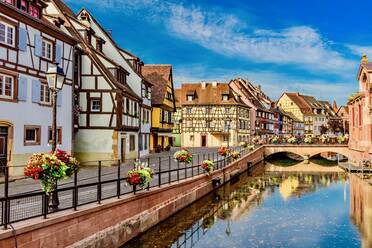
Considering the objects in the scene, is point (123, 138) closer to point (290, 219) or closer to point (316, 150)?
point (290, 219)

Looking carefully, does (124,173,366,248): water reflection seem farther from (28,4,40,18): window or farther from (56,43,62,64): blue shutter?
(28,4,40,18): window

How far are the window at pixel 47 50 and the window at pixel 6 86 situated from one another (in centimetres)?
307

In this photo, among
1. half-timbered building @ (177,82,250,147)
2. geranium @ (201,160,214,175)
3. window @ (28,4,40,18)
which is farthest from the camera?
half-timbered building @ (177,82,250,147)

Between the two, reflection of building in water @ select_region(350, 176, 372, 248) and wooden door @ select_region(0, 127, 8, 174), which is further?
wooden door @ select_region(0, 127, 8, 174)

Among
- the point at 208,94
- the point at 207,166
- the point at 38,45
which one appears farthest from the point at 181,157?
the point at 208,94

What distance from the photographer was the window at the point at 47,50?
2356cm

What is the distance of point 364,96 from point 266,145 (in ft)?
66.5

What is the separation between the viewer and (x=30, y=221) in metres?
10.9

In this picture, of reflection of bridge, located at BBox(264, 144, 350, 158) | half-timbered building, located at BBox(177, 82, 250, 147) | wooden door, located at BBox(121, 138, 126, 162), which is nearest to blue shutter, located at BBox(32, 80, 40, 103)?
wooden door, located at BBox(121, 138, 126, 162)

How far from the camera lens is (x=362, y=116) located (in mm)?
50000

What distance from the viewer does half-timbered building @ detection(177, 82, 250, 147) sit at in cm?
7196

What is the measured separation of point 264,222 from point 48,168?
13507mm

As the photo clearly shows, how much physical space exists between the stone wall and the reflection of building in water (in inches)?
357

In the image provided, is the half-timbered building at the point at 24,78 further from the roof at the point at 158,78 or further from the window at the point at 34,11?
the roof at the point at 158,78
